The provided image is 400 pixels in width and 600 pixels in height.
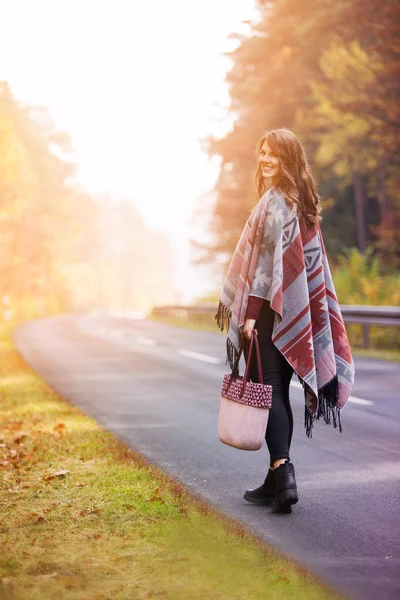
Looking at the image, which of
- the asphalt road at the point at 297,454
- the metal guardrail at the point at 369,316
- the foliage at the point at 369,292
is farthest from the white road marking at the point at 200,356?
the foliage at the point at 369,292

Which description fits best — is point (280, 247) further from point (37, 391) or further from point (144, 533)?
point (37, 391)

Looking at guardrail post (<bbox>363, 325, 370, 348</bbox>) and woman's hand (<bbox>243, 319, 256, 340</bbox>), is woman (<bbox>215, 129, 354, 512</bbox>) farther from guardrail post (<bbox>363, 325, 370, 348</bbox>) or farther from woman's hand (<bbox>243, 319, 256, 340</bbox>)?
guardrail post (<bbox>363, 325, 370, 348</bbox>)

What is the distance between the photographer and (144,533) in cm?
512

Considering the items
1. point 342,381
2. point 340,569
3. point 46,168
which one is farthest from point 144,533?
point 46,168

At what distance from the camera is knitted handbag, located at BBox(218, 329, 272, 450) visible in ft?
17.8

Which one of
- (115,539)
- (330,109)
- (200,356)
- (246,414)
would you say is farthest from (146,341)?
(115,539)

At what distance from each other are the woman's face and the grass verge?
213cm

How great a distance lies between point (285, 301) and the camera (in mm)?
5590

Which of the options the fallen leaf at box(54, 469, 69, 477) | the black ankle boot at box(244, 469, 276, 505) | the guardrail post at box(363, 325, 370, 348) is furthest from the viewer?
the guardrail post at box(363, 325, 370, 348)

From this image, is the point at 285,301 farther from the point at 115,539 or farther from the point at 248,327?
the point at 115,539

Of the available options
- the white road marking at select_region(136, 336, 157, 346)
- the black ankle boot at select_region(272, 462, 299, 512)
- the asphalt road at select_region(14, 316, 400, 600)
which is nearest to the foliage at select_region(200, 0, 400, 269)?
the white road marking at select_region(136, 336, 157, 346)

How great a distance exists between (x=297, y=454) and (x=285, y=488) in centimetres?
215

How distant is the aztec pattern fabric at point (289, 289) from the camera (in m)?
5.56

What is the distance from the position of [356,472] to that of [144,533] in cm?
236
